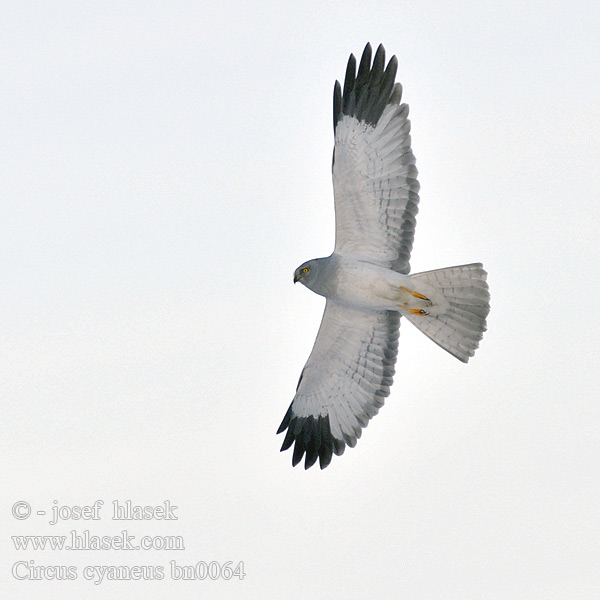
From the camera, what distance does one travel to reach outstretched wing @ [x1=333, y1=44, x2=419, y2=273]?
14.2 meters

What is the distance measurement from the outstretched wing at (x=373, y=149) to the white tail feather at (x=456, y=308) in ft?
2.60

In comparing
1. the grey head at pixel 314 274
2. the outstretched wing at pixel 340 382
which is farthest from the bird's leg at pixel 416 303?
the grey head at pixel 314 274

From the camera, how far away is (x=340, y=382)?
51.3 feet

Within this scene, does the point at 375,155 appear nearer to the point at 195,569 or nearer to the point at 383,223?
the point at 383,223

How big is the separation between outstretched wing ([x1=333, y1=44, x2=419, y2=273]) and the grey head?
2.21 ft

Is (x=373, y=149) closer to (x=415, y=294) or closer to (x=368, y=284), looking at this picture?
(x=368, y=284)

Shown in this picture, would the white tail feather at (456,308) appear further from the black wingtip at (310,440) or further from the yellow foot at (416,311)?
the black wingtip at (310,440)

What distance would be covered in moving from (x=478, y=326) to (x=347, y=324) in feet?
5.62

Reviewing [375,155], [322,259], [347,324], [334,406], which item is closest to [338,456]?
[334,406]

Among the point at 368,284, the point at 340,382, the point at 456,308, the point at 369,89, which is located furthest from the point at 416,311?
the point at 369,89

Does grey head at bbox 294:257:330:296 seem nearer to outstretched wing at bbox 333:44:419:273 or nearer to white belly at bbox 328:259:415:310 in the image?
white belly at bbox 328:259:415:310

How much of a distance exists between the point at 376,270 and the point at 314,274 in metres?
0.78

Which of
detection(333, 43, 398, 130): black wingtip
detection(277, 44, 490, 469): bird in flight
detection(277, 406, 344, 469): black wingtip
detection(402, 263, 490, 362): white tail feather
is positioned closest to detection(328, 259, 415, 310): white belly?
detection(277, 44, 490, 469): bird in flight

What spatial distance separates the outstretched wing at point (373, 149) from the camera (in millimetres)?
14180
